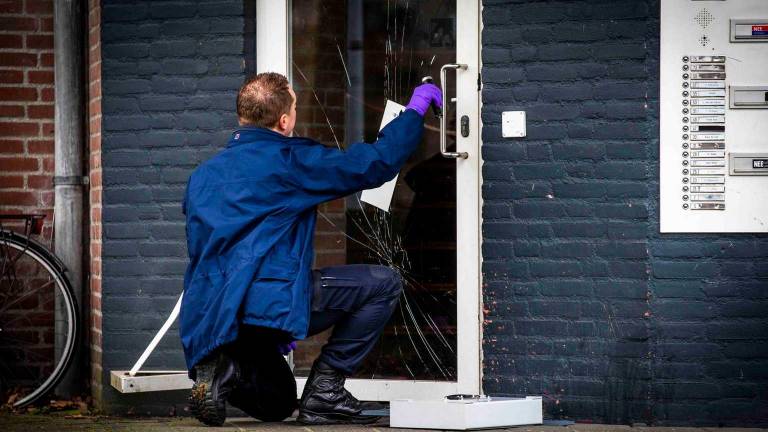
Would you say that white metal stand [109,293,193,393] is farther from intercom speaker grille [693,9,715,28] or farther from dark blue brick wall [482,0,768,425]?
intercom speaker grille [693,9,715,28]

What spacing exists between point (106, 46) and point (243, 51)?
797 mm

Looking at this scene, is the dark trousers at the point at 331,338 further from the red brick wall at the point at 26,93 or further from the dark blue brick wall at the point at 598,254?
the red brick wall at the point at 26,93

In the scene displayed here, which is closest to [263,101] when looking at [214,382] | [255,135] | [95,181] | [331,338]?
[255,135]

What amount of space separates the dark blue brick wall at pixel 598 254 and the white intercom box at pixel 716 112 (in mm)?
83

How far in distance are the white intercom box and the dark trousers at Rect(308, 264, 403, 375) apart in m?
1.55

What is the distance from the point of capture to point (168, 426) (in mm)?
5793

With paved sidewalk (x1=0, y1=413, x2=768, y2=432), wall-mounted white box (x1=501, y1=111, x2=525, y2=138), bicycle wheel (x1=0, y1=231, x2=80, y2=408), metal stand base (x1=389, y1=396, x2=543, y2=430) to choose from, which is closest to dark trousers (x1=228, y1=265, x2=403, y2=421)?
paved sidewalk (x1=0, y1=413, x2=768, y2=432)

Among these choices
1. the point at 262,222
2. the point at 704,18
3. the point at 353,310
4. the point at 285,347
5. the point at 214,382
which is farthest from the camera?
the point at 704,18

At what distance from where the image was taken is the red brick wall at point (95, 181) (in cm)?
640

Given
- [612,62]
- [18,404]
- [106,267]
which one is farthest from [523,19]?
[18,404]

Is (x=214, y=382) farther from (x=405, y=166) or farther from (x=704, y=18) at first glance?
(x=704, y=18)

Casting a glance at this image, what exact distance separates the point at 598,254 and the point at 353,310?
4.54ft

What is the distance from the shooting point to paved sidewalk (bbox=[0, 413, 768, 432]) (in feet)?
17.6

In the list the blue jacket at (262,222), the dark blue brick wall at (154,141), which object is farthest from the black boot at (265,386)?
the dark blue brick wall at (154,141)
